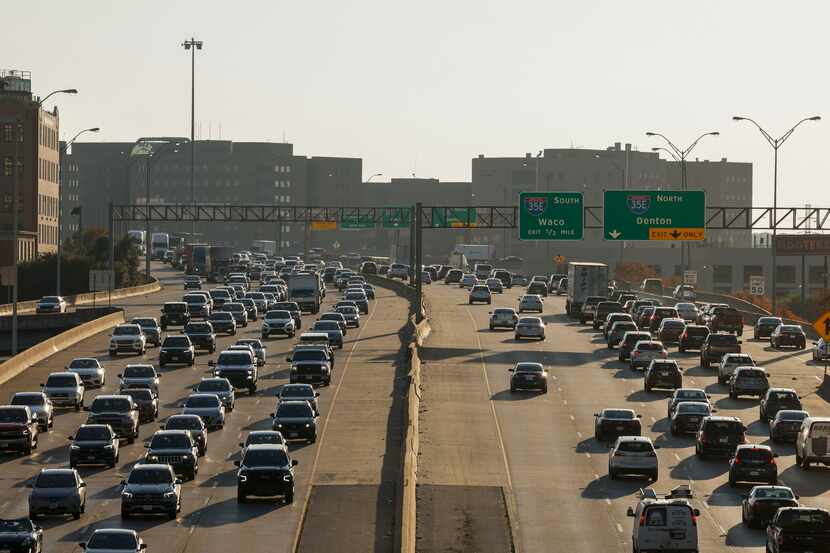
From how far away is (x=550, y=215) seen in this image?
306 ft

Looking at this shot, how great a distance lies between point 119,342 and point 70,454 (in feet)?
109

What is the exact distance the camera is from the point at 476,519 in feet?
128

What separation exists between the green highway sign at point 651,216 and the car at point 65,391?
36830 millimetres

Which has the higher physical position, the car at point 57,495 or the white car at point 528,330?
the white car at point 528,330

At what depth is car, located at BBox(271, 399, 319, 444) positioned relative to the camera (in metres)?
50.8

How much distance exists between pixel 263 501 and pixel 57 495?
17.7 feet

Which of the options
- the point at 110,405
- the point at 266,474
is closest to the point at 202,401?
the point at 110,405

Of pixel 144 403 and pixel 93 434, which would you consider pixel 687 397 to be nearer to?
pixel 144 403

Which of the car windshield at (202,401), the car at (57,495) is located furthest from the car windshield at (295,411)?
the car at (57,495)

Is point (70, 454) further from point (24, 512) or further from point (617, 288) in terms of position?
point (617, 288)

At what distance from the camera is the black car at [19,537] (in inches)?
1216

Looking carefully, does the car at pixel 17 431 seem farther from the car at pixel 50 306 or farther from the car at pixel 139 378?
the car at pixel 50 306

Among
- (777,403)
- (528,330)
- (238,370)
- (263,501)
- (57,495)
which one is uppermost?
(528,330)

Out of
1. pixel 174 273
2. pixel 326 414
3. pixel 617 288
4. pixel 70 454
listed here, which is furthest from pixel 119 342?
pixel 174 273
